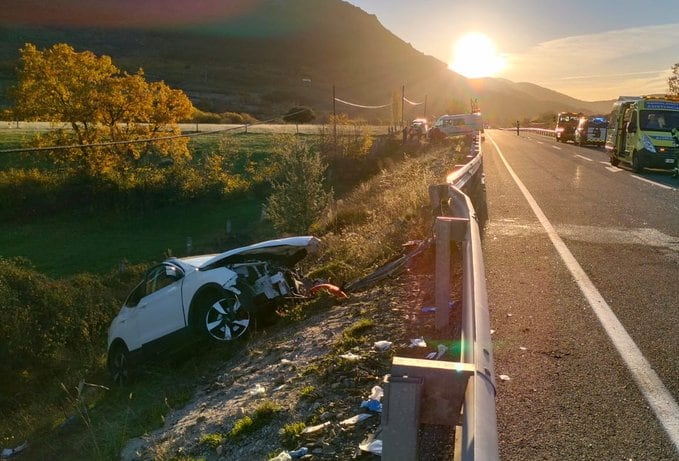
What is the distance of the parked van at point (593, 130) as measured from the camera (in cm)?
3800

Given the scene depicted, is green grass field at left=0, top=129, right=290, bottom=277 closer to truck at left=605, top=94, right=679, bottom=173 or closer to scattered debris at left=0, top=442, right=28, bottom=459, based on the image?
truck at left=605, top=94, right=679, bottom=173

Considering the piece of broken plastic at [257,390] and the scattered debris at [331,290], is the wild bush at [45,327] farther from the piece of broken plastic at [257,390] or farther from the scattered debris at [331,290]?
the piece of broken plastic at [257,390]

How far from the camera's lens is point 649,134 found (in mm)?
19375

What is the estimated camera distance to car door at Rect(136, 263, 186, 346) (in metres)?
8.37

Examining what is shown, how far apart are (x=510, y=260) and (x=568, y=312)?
7.08ft

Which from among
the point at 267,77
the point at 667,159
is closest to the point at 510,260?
the point at 667,159

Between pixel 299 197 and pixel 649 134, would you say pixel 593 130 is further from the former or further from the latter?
pixel 299 197

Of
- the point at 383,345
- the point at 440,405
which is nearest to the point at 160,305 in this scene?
the point at 383,345

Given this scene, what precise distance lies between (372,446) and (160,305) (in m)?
6.05

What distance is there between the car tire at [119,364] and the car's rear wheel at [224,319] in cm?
217

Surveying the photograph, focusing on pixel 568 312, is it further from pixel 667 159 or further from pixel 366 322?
pixel 667 159

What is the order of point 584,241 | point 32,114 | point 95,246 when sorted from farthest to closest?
point 32,114, point 95,246, point 584,241

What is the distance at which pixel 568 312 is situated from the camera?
548cm

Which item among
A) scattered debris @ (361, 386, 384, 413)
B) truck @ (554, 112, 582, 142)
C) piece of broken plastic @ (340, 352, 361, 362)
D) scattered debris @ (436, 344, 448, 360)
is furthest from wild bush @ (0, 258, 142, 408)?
truck @ (554, 112, 582, 142)
